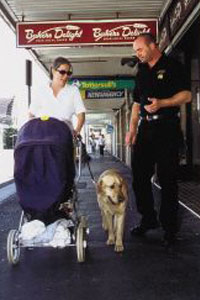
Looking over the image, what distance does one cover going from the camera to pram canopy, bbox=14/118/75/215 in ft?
13.7

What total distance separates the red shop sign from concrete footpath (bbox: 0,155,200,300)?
4.87 meters

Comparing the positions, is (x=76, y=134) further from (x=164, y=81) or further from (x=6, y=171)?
(x=6, y=171)

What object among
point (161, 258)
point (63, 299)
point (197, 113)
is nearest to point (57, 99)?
point (161, 258)

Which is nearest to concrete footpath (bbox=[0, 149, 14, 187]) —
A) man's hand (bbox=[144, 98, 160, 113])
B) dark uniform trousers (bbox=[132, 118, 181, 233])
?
dark uniform trousers (bbox=[132, 118, 181, 233])

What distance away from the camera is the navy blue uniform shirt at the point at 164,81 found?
4902mm

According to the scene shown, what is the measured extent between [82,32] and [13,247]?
615 cm

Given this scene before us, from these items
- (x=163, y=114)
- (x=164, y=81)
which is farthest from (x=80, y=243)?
(x=164, y=81)

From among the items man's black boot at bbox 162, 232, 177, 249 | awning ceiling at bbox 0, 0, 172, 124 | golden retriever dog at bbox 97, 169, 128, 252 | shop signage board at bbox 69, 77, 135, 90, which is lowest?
man's black boot at bbox 162, 232, 177, 249

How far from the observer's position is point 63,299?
337 centimetres

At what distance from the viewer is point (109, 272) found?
4.01 m

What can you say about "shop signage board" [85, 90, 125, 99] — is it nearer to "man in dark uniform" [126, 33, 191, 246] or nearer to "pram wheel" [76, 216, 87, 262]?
"man in dark uniform" [126, 33, 191, 246]

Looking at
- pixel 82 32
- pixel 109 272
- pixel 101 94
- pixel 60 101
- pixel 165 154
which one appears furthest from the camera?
pixel 101 94

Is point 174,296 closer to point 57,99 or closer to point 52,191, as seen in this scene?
point 52,191

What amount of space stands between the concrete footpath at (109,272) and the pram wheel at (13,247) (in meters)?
0.08
